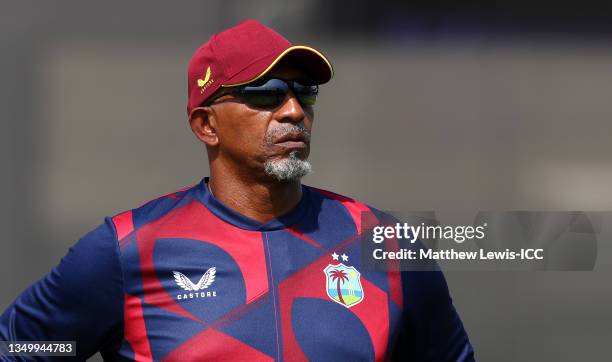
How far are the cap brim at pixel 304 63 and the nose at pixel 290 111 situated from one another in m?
0.09

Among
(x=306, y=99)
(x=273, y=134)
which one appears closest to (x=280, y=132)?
(x=273, y=134)

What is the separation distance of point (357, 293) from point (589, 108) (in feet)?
9.68

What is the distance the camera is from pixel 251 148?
106 inches

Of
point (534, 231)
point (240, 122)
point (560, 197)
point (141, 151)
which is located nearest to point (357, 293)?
point (240, 122)

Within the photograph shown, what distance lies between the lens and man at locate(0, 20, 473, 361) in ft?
8.48

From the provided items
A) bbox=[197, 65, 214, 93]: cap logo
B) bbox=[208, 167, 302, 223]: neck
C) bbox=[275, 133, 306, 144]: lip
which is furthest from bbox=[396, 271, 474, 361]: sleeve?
bbox=[197, 65, 214, 93]: cap logo

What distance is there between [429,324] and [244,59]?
949mm

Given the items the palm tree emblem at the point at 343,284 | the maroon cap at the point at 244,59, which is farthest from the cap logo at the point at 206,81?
the palm tree emblem at the point at 343,284

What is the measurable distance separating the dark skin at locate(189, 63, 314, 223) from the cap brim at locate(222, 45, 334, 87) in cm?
3

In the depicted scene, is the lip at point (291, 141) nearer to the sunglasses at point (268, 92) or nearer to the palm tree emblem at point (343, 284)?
the sunglasses at point (268, 92)

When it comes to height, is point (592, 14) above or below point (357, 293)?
above

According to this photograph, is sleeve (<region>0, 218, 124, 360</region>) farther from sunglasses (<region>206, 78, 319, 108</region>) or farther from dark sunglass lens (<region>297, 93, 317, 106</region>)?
dark sunglass lens (<region>297, 93, 317, 106</region>)

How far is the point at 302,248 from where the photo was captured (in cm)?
272

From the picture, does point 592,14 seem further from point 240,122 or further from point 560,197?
point 240,122
